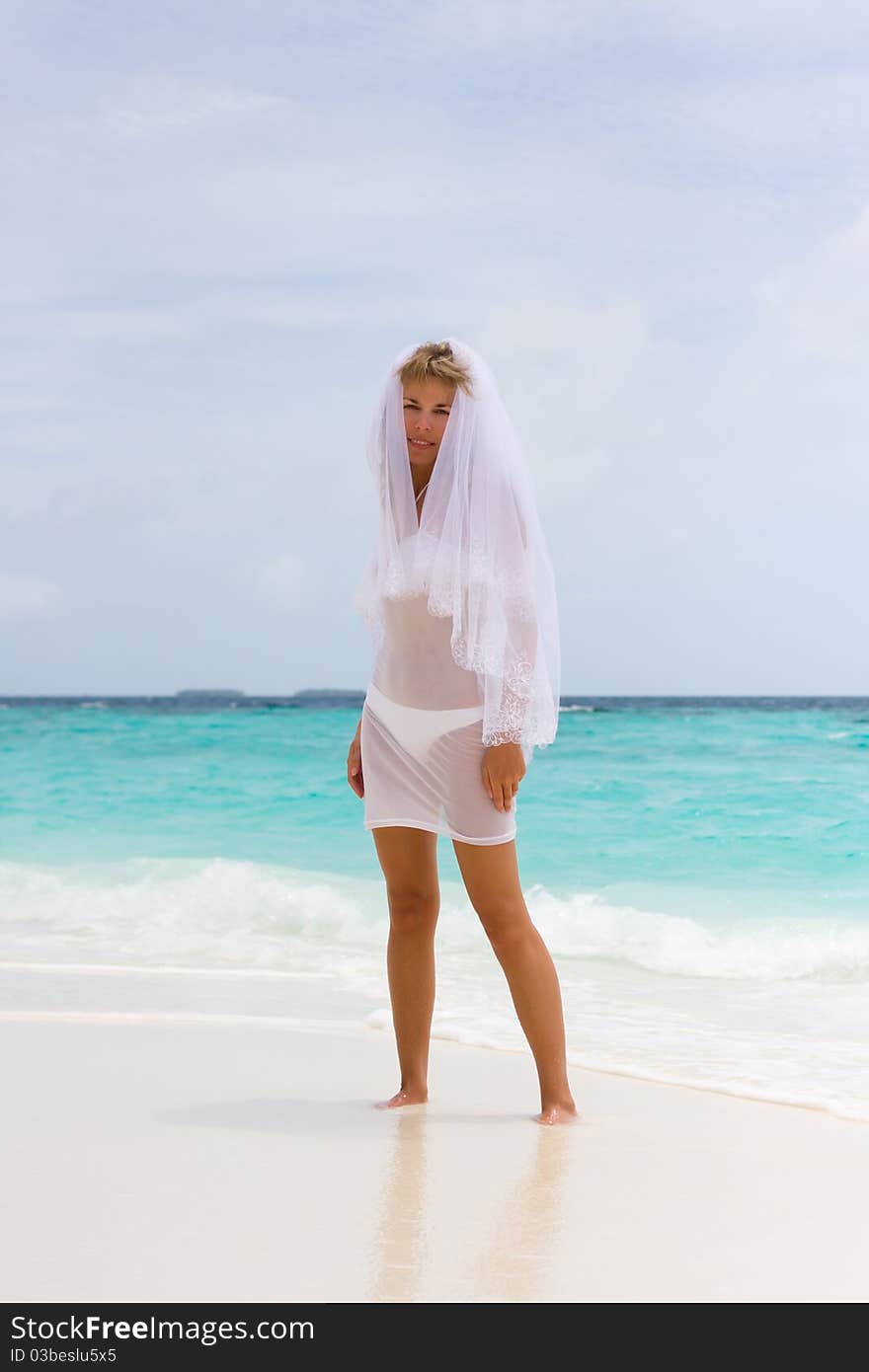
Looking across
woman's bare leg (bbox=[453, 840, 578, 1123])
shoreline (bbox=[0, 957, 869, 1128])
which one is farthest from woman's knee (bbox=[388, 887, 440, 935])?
shoreline (bbox=[0, 957, 869, 1128])

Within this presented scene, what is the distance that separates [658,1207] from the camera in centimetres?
240

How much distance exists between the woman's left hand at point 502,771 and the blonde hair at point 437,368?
82 cm

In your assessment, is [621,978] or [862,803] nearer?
[621,978]

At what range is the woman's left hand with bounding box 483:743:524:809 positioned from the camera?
2.90 metres

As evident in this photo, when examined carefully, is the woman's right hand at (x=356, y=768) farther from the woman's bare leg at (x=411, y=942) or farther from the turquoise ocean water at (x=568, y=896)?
the turquoise ocean water at (x=568, y=896)

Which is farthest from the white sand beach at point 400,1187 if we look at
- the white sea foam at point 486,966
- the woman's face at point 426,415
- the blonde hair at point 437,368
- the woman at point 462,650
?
the blonde hair at point 437,368

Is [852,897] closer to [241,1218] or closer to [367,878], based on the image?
[367,878]

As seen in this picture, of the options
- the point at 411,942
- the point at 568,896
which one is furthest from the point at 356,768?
the point at 568,896

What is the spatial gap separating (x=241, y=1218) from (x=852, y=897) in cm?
673

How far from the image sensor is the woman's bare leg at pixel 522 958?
295 centimetres

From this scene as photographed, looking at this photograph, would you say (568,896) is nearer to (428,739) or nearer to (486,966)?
(486,966)

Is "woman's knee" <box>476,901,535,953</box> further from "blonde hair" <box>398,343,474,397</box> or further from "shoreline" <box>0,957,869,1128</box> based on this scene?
"blonde hair" <box>398,343,474,397</box>

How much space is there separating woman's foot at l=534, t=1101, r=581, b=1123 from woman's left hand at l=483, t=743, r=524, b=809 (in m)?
0.72
